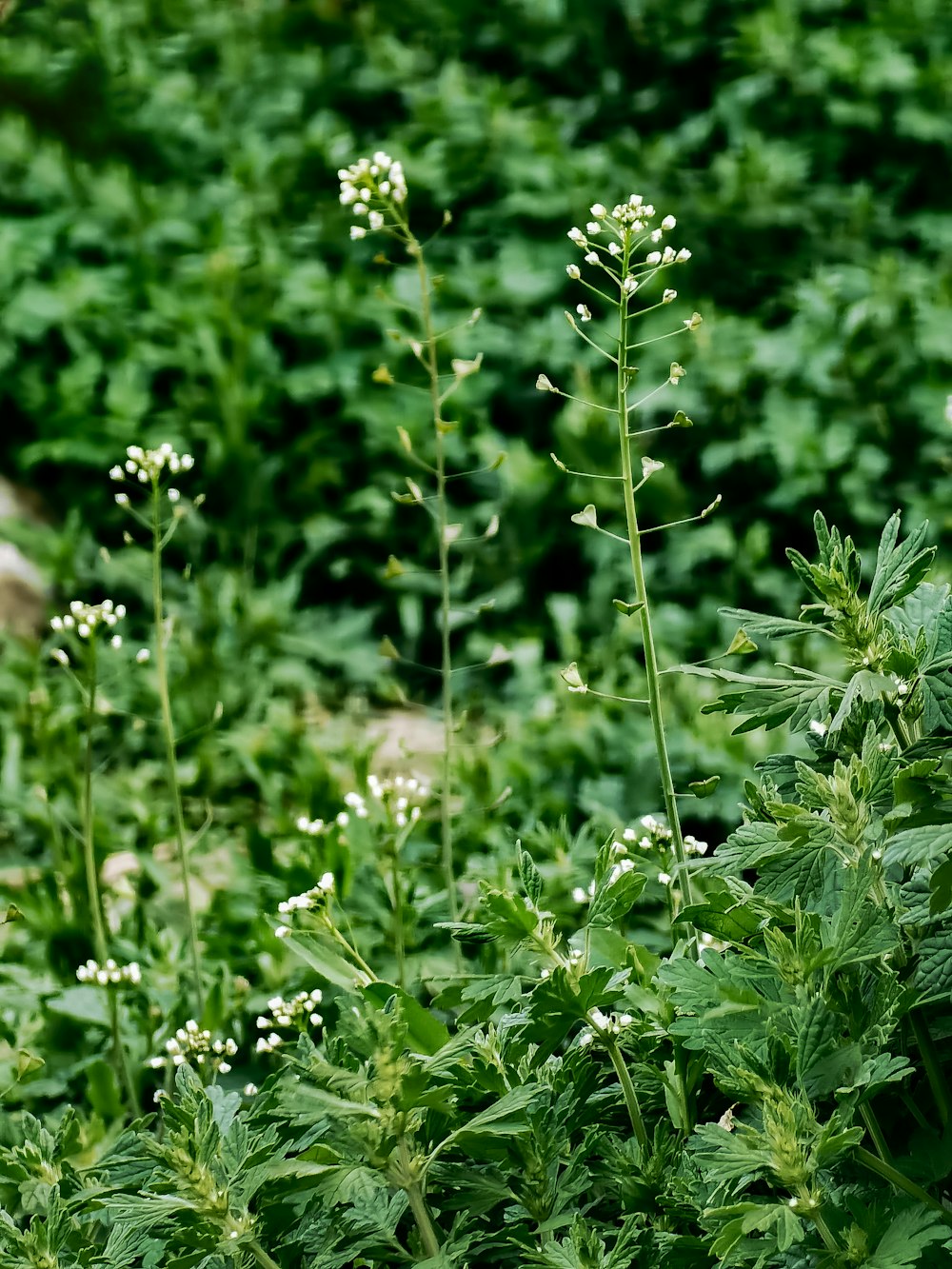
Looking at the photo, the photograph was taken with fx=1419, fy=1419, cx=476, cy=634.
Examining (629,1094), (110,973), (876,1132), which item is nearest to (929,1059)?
(876,1132)

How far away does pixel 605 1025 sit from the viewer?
1356mm

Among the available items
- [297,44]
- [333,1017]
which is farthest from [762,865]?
[297,44]

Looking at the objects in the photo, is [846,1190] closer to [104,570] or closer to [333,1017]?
[333,1017]

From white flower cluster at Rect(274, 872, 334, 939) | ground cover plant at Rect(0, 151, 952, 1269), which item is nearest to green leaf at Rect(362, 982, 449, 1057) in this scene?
ground cover plant at Rect(0, 151, 952, 1269)

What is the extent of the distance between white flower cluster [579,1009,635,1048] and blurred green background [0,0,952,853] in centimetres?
159

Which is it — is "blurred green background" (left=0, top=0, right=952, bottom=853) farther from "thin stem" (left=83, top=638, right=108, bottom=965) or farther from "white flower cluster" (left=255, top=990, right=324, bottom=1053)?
"white flower cluster" (left=255, top=990, right=324, bottom=1053)

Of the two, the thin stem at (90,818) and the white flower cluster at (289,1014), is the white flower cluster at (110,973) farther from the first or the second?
the white flower cluster at (289,1014)

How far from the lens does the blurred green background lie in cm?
387

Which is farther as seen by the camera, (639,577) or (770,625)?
(639,577)

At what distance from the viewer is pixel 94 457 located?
4195mm

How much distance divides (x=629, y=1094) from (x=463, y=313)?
346 cm

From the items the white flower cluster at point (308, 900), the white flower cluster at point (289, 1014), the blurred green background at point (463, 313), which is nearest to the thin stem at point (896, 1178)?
the white flower cluster at point (308, 900)

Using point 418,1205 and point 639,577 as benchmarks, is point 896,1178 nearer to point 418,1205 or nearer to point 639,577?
point 418,1205

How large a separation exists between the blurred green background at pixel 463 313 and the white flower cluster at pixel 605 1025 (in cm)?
159
